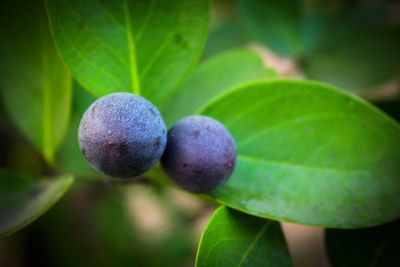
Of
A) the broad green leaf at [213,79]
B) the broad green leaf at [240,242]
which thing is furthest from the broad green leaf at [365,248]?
the broad green leaf at [213,79]

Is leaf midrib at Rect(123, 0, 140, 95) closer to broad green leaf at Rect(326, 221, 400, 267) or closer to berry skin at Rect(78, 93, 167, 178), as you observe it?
berry skin at Rect(78, 93, 167, 178)

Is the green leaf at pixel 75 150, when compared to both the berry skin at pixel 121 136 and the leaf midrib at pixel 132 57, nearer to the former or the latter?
the leaf midrib at pixel 132 57

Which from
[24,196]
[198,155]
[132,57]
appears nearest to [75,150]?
[24,196]

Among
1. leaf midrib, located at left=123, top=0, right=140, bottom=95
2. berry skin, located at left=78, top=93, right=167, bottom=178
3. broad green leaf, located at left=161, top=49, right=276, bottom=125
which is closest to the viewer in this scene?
berry skin, located at left=78, top=93, right=167, bottom=178

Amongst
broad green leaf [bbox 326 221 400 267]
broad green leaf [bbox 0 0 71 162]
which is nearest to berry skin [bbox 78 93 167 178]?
broad green leaf [bbox 0 0 71 162]

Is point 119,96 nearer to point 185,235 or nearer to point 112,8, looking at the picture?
point 112,8

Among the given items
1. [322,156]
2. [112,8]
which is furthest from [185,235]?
[112,8]

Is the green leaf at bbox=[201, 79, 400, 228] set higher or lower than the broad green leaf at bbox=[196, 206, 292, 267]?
higher
